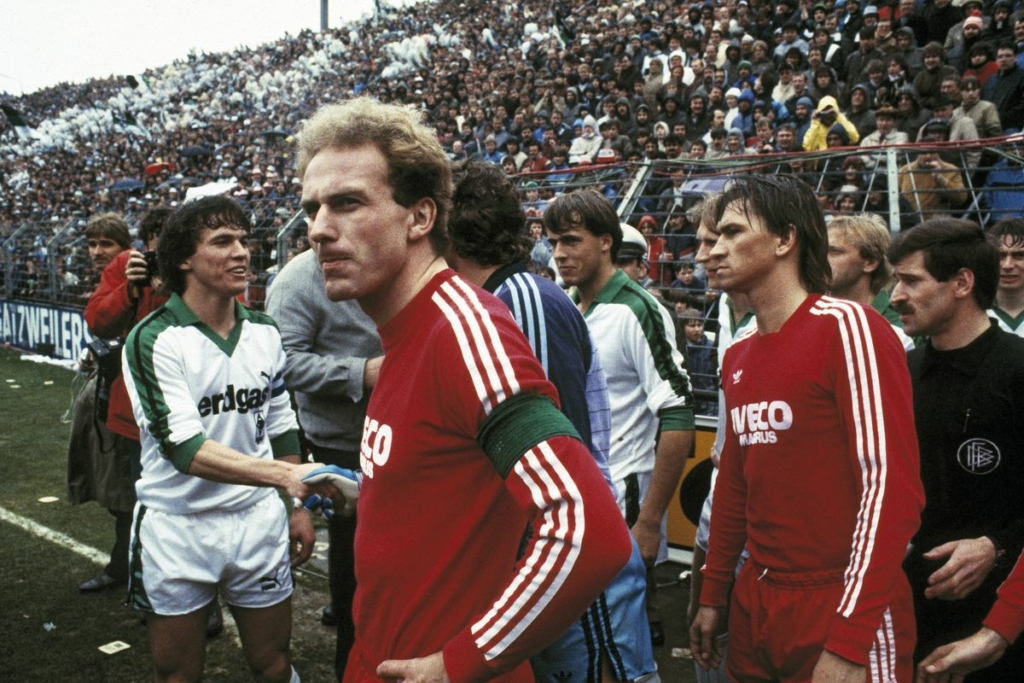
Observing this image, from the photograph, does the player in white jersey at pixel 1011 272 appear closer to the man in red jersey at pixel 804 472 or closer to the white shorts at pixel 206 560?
the man in red jersey at pixel 804 472

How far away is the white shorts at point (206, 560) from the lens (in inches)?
116

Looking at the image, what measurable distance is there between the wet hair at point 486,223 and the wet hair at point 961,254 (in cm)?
120

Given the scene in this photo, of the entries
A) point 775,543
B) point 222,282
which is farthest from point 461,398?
point 222,282

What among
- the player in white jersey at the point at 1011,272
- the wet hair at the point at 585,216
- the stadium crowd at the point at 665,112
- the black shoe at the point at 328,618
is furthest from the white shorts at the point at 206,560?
the player in white jersey at the point at 1011,272

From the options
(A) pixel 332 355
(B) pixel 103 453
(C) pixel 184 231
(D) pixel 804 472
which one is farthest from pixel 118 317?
(D) pixel 804 472

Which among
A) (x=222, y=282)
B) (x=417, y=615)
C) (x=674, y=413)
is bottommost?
(x=674, y=413)

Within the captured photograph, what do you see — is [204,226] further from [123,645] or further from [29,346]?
[29,346]

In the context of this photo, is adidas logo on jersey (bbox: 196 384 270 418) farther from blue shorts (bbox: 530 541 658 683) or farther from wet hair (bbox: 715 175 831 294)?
wet hair (bbox: 715 175 831 294)

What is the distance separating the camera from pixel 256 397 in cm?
325

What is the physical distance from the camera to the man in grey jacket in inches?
145

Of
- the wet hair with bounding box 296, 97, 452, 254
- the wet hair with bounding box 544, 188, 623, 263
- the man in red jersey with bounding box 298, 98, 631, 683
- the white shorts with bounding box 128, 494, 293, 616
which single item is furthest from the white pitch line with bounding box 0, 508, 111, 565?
the wet hair with bounding box 296, 97, 452, 254

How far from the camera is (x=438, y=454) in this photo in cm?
150

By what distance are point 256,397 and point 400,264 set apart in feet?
5.89

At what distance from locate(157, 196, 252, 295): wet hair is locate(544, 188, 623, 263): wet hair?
1.30 m
